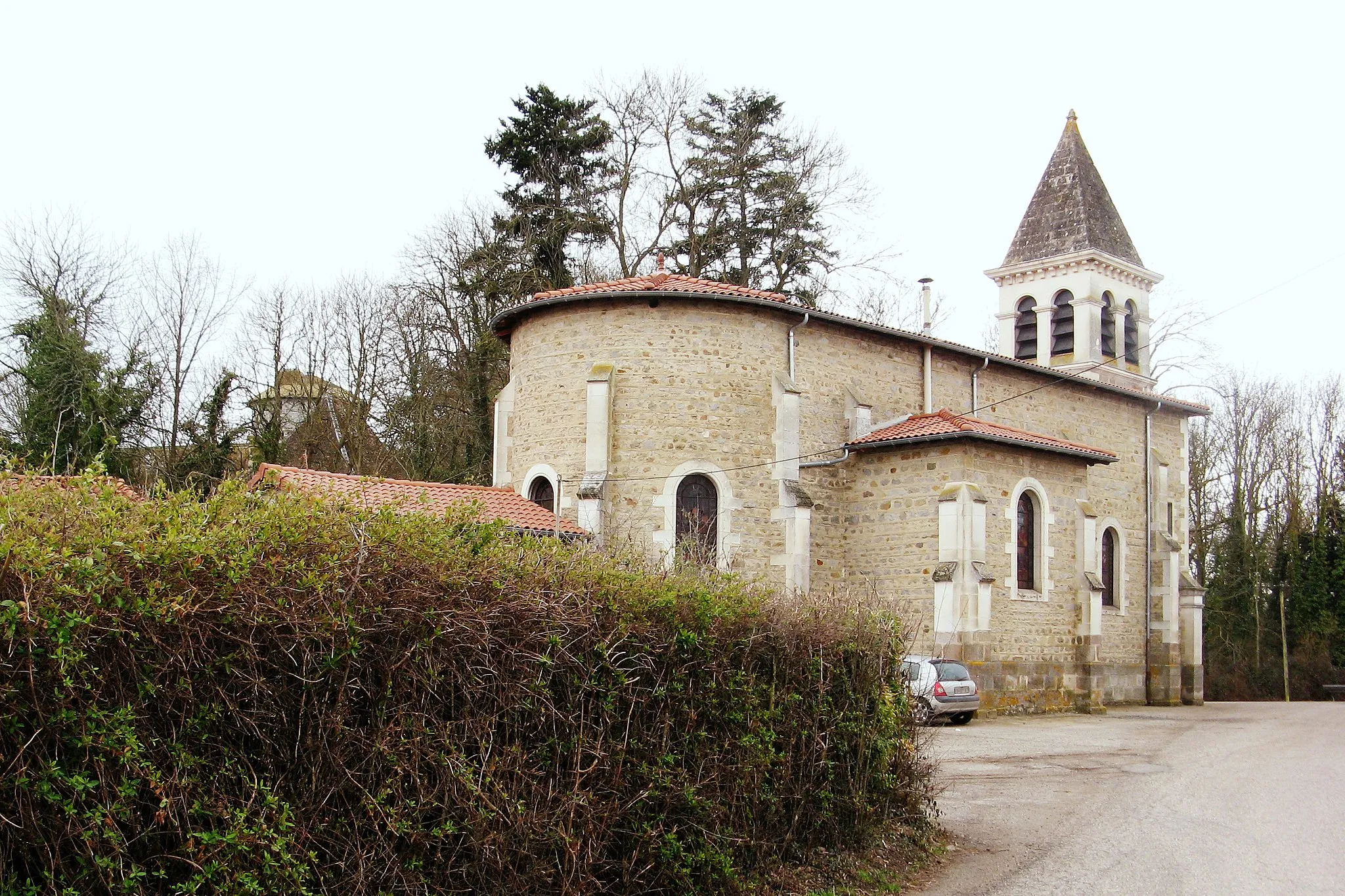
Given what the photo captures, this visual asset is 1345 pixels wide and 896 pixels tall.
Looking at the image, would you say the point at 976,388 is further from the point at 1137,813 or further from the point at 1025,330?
the point at 1137,813

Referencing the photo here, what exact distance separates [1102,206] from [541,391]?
59.7 feet

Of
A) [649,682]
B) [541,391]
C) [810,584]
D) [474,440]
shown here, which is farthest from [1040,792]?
[474,440]

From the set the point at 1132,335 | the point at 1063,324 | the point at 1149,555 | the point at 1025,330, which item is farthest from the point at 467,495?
the point at 1132,335

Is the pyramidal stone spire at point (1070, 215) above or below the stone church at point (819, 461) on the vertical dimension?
above

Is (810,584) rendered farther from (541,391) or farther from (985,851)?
(985,851)

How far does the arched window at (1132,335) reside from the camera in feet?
105

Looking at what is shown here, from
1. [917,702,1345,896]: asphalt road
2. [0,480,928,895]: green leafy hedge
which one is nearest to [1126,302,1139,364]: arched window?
[917,702,1345,896]: asphalt road

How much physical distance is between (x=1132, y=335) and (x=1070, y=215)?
3.80m

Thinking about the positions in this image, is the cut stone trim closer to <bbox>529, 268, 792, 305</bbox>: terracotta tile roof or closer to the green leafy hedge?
<bbox>529, 268, 792, 305</bbox>: terracotta tile roof

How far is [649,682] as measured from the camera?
646cm

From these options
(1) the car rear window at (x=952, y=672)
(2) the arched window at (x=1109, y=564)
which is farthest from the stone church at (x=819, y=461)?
(2) the arched window at (x=1109, y=564)

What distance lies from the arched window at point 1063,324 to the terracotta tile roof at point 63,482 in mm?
28592

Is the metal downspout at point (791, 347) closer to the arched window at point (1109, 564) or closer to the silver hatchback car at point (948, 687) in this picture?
the silver hatchback car at point (948, 687)

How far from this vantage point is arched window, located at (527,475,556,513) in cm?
2203
